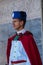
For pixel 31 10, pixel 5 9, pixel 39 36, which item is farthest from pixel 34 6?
pixel 5 9

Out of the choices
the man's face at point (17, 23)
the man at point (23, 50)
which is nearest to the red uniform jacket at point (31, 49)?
the man at point (23, 50)

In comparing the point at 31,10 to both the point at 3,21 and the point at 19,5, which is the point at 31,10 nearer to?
the point at 19,5

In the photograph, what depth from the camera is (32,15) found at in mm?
7043

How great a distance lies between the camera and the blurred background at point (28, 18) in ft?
22.6

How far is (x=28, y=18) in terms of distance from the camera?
7145mm

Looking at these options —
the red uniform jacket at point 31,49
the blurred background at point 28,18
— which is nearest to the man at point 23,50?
the red uniform jacket at point 31,49

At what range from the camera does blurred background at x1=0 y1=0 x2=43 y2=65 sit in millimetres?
6875

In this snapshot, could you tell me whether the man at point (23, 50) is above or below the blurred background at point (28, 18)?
below

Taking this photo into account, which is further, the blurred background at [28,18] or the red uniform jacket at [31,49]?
the blurred background at [28,18]

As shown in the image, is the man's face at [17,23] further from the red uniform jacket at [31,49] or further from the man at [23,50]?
the red uniform jacket at [31,49]

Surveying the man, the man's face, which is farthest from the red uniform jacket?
the man's face

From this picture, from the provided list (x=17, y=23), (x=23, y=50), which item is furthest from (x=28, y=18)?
(x=23, y=50)

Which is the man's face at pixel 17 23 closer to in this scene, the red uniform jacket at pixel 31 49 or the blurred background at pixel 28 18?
the red uniform jacket at pixel 31 49

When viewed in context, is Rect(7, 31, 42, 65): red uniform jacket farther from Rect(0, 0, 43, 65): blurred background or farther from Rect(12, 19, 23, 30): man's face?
Rect(0, 0, 43, 65): blurred background
